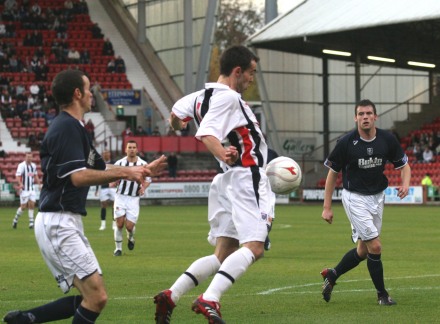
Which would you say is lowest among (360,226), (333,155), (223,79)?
(360,226)

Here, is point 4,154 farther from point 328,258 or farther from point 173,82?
point 328,258

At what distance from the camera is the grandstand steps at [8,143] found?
167ft

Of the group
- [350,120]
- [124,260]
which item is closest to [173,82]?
[350,120]

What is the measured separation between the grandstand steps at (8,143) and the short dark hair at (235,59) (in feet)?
138

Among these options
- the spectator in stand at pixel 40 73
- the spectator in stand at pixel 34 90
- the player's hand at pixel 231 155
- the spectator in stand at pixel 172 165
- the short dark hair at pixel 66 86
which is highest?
the spectator in stand at pixel 40 73

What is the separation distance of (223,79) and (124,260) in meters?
10.3

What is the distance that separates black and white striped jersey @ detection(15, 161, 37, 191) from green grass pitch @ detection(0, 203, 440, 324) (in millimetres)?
1539

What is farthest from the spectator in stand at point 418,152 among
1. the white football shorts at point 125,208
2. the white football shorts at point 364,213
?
the white football shorts at point 364,213

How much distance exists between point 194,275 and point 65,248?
5.94 feet

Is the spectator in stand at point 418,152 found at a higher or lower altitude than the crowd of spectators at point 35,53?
lower

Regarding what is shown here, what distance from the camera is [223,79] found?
9758 mm

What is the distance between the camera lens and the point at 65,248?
8125mm

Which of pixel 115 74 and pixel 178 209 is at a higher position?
pixel 115 74

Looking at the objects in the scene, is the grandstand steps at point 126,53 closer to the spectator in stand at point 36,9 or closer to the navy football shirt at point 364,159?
the spectator in stand at point 36,9
